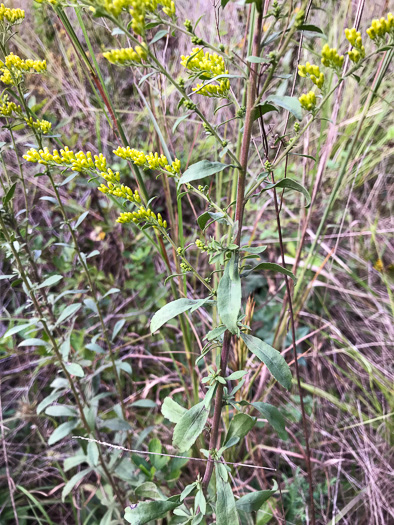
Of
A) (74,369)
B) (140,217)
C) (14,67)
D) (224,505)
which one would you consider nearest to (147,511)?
(224,505)

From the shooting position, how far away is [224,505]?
0.88 meters

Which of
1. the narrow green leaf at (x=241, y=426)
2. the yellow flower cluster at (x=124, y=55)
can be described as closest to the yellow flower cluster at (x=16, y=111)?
the yellow flower cluster at (x=124, y=55)

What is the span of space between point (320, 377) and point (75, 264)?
1327 millimetres

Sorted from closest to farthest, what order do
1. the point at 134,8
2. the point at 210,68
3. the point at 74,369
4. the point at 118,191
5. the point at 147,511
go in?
1. the point at 134,8
2. the point at 210,68
3. the point at 118,191
4. the point at 147,511
5. the point at 74,369

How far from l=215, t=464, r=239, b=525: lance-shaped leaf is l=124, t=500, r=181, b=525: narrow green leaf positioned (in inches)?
5.6

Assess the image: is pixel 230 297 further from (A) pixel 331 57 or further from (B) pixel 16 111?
(B) pixel 16 111

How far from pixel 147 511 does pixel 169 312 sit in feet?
1.77

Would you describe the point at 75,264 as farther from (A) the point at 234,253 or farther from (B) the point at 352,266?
(B) the point at 352,266

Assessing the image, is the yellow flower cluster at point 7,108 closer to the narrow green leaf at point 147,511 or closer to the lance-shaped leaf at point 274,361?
the lance-shaped leaf at point 274,361

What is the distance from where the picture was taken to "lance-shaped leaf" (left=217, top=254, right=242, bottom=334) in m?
0.68

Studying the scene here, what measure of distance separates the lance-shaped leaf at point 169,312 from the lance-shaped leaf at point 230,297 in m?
0.10

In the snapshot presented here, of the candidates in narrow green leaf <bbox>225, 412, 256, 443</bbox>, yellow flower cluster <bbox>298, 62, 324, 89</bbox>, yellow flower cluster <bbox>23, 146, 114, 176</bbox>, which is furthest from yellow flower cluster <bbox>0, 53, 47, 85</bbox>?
narrow green leaf <bbox>225, 412, 256, 443</bbox>

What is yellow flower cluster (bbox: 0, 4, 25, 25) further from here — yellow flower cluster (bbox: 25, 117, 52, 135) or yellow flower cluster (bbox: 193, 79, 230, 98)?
yellow flower cluster (bbox: 193, 79, 230, 98)

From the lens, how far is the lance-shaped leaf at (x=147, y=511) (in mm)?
925
